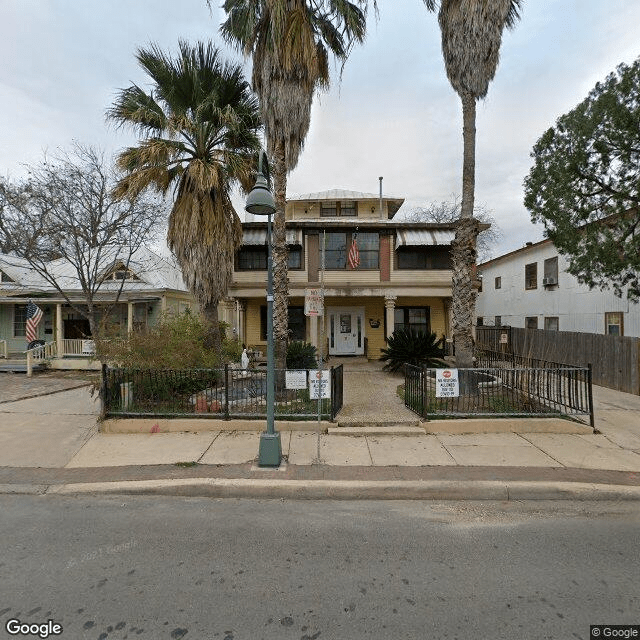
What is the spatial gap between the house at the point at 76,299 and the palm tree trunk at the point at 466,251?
1281cm

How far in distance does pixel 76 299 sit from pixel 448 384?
57.7 ft

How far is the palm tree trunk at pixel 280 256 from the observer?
8.49m

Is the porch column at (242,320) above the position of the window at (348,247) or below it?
below

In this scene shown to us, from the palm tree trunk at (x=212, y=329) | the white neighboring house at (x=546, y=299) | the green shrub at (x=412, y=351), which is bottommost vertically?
the green shrub at (x=412, y=351)

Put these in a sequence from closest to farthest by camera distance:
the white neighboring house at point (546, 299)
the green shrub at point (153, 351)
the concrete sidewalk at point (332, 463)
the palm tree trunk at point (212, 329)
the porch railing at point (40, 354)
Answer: the concrete sidewalk at point (332, 463) → the green shrub at point (153, 351) → the palm tree trunk at point (212, 329) → the white neighboring house at point (546, 299) → the porch railing at point (40, 354)

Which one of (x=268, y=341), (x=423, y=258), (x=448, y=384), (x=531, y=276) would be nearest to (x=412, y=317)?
(x=423, y=258)

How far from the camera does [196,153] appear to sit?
10008 mm

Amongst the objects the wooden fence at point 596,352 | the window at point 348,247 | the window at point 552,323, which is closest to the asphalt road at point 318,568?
the wooden fence at point 596,352

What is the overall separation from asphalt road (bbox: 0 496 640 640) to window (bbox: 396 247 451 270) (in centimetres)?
1250

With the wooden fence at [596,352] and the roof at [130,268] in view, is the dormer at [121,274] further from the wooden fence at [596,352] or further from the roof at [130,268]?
the wooden fence at [596,352]

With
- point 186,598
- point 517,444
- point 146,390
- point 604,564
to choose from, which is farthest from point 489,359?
point 186,598

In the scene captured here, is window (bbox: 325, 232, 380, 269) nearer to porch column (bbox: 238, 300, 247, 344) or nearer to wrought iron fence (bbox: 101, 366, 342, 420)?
porch column (bbox: 238, 300, 247, 344)

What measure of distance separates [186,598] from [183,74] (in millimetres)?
11260

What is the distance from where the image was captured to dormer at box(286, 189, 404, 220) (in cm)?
2058
